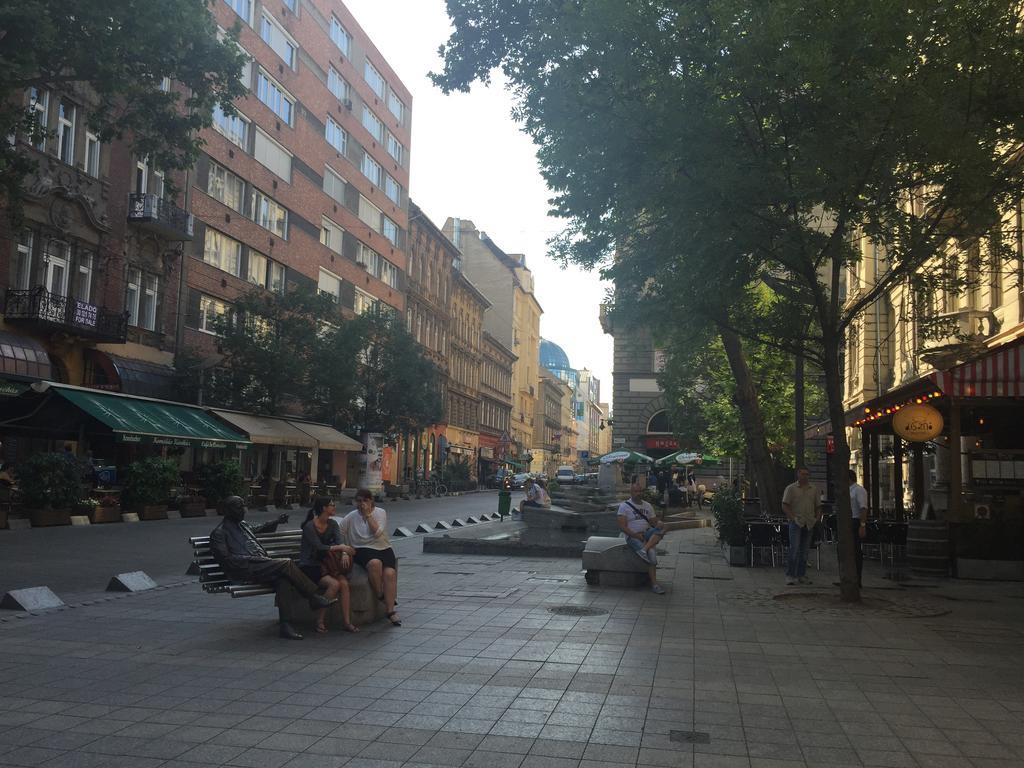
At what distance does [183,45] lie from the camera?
1594 centimetres

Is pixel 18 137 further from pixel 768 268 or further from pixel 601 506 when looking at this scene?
pixel 768 268

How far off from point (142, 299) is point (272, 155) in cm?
1308

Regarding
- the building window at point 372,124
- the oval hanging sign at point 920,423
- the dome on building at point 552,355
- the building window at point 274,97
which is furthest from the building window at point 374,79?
the dome on building at point 552,355

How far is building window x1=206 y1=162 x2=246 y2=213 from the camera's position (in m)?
37.3

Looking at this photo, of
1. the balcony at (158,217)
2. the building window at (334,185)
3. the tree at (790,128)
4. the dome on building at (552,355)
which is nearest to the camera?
the tree at (790,128)

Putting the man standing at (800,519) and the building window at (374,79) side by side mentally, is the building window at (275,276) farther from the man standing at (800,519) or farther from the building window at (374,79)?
the man standing at (800,519)

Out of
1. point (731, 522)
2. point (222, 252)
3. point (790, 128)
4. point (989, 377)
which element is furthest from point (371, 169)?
point (790, 128)

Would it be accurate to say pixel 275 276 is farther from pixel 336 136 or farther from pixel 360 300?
pixel 336 136

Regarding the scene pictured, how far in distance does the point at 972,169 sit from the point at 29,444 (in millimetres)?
26012

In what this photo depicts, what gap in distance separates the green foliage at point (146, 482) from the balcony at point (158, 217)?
926 cm

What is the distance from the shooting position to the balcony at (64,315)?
26.0 metres

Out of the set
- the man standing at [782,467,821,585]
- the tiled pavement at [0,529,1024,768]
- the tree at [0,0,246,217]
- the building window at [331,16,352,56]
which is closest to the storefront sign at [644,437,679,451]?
the building window at [331,16,352,56]

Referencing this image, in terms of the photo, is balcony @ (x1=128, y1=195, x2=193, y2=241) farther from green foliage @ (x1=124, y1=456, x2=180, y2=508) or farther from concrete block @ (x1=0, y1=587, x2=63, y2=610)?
concrete block @ (x1=0, y1=587, x2=63, y2=610)

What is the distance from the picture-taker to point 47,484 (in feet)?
69.1
